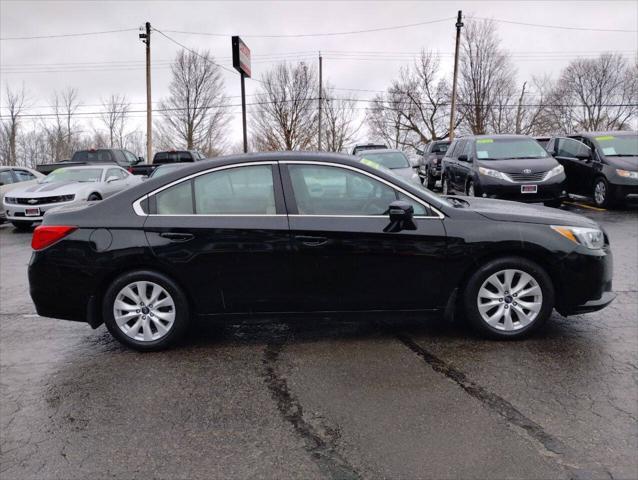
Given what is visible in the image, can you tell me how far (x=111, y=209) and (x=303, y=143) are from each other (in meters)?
39.9

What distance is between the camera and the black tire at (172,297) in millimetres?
4211

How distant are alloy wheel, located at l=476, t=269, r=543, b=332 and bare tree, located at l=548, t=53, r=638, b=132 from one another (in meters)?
56.7

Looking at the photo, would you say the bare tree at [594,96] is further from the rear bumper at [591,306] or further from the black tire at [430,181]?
the rear bumper at [591,306]

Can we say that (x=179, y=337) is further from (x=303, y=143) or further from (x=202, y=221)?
(x=303, y=143)

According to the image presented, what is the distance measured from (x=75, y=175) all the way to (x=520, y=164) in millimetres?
11025

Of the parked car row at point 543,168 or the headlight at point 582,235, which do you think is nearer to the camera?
the headlight at point 582,235

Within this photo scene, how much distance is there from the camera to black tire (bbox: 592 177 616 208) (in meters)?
12.0

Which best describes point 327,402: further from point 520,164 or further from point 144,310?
point 520,164

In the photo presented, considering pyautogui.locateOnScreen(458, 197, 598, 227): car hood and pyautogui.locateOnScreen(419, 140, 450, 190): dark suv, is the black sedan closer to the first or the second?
pyautogui.locateOnScreen(458, 197, 598, 227): car hood

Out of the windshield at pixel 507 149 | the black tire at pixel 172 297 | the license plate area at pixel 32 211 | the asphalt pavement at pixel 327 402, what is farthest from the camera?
the license plate area at pixel 32 211

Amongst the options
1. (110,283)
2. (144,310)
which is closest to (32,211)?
(110,283)

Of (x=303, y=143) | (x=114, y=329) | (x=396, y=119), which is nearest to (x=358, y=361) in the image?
(x=114, y=329)

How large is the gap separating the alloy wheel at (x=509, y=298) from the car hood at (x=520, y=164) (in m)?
7.47

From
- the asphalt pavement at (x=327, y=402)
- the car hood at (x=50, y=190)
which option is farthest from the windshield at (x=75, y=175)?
the asphalt pavement at (x=327, y=402)
